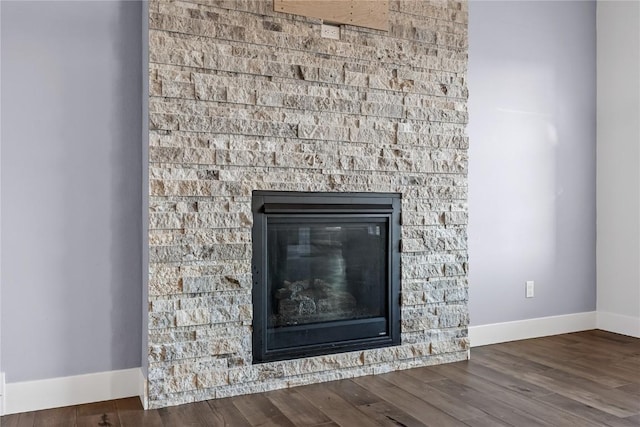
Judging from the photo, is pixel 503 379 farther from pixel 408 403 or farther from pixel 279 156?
pixel 279 156

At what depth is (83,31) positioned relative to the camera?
2.54 metres

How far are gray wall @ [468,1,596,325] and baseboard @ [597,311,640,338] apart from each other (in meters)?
0.10

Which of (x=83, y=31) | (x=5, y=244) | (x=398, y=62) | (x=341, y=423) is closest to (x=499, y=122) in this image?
(x=398, y=62)

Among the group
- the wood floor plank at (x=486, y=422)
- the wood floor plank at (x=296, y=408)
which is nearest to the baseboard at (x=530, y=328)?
the wood floor plank at (x=486, y=422)

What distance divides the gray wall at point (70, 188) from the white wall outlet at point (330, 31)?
2.93 ft

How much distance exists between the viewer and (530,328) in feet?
12.2

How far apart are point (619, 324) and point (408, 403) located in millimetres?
2207

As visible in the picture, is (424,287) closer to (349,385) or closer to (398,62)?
(349,385)

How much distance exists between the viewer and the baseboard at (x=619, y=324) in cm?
377

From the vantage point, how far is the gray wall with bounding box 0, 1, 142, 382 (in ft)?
7.97

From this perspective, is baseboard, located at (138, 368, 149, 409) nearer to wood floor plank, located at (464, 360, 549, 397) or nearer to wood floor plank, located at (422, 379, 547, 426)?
wood floor plank, located at (422, 379, 547, 426)

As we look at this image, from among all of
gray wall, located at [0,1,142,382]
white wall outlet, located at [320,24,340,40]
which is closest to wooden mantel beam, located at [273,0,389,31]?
white wall outlet, located at [320,24,340,40]

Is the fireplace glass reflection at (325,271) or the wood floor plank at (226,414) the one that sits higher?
the fireplace glass reflection at (325,271)

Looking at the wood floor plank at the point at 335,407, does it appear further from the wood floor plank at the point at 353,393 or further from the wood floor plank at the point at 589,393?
the wood floor plank at the point at 589,393
